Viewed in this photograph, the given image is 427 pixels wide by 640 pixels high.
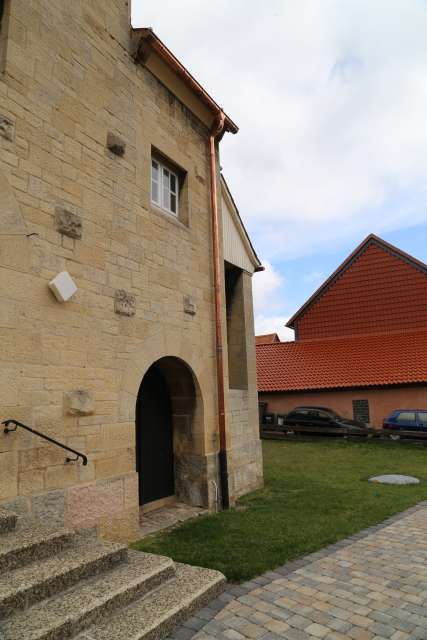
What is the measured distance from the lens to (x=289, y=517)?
261 inches

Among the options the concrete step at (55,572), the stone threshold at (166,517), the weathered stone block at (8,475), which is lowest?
the stone threshold at (166,517)

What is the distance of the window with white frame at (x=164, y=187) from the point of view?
7332 millimetres

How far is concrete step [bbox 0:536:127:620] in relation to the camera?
3.07m

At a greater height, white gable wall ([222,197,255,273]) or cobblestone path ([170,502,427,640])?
white gable wall ([222,197,255,273])

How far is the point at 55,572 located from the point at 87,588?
278 millimetres

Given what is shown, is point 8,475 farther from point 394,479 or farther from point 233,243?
point 394,479

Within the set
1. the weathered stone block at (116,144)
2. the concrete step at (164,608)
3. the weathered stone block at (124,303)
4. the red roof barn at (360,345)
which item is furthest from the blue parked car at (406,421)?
the weathered stone block at (116,144)

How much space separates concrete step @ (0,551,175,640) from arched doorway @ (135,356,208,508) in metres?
3.00

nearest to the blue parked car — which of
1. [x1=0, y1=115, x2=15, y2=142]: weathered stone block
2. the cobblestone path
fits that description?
the cobblestone path

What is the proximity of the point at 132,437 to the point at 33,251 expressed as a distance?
100 inches

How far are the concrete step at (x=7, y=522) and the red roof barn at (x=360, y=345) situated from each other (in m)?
16.5

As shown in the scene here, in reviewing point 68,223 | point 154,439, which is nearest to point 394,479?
point 154,439

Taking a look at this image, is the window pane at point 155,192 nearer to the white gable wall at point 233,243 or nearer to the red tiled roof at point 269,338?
the white gable wall at point 233,243

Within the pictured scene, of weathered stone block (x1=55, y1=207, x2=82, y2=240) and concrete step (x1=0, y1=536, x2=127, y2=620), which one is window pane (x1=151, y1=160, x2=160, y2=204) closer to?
weathered stone block (x1=55, y1=207, x2=82, y2=240)
